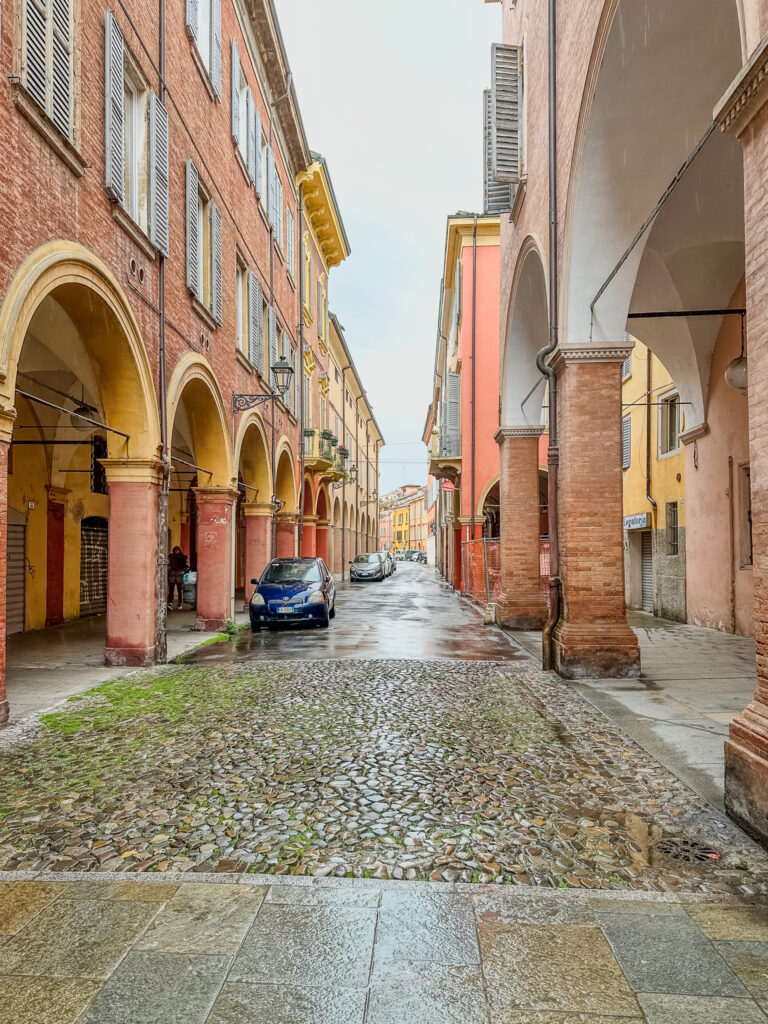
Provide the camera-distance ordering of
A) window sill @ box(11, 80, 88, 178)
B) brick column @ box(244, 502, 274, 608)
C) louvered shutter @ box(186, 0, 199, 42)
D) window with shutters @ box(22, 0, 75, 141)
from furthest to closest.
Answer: brick column @ box(244, 502, 274, 608) < louvered shutter @ box(186, 0, 199, 42) < window with shutters @ box(22, 0, 75, 141) < window sill @ box(11, 80, 88, 178)

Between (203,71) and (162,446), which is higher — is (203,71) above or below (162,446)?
above

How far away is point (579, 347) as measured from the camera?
881 centimetres

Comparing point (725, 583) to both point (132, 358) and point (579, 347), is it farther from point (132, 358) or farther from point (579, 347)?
point (132, 358)

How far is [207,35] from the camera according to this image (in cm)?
1239

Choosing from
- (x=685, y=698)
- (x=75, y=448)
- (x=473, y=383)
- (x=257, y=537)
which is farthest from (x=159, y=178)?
(x=473, y=383)

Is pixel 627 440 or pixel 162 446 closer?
Answer: pixel 162 446

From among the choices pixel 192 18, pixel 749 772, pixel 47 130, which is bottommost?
pixel 749 772

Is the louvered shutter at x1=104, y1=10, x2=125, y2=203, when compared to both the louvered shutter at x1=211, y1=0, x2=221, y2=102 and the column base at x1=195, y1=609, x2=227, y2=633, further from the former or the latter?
the column base at x1=195, y1=609, x2=227, y2=633

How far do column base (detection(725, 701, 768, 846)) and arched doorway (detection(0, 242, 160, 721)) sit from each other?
18.8ft

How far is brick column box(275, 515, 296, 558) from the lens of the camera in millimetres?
21484

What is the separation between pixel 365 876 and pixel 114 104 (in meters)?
8.79

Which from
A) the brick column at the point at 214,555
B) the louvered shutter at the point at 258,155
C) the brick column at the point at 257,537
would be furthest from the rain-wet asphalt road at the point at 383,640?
the louvered shutter at the point at 258,155

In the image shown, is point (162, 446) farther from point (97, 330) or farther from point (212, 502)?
point (212, 502)

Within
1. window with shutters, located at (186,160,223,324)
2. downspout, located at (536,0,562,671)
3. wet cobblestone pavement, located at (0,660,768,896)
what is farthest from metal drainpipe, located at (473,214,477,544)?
wet cobblestone pavement, located at (0,660,768,896)
